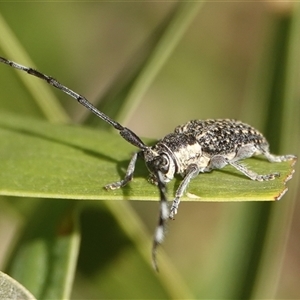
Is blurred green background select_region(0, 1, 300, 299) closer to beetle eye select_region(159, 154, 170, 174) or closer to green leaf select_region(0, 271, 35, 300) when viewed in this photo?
beetle eye select_region(159, 154, 170, 174)

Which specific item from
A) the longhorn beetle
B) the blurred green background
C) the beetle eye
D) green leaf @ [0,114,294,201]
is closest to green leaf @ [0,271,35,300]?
green leaf @ [0,114,294,201]

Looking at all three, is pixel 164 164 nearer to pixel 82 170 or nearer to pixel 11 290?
pixel 82 170

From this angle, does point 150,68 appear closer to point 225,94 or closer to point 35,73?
point 35,73

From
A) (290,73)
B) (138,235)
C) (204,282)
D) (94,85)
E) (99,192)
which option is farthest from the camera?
(94,85)

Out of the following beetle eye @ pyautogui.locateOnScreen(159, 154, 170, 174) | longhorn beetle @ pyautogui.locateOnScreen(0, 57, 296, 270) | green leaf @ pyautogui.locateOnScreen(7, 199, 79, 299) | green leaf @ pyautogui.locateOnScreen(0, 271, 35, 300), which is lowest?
green leaf @ pyautogui.locateOnScreen(0, 271, 35, 300)

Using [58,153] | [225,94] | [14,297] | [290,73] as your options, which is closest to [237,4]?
[225,94]
